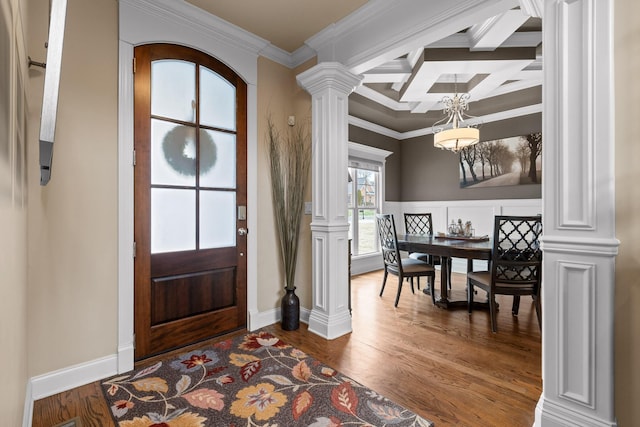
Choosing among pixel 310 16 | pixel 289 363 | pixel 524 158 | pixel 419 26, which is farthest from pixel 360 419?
pixel 524 158

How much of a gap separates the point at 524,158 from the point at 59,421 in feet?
19.1

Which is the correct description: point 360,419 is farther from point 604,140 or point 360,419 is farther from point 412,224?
point 412,224

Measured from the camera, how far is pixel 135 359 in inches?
86.4

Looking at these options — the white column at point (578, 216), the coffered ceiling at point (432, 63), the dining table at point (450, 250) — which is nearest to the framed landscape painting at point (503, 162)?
the coffered ceiling at point (432, 63)

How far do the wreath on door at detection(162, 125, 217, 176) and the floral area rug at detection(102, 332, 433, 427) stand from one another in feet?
4.82

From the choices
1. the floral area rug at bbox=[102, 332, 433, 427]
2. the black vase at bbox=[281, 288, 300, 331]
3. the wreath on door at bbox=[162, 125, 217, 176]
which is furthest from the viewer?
the black vase at bbox=[281, 288, 300, 331]

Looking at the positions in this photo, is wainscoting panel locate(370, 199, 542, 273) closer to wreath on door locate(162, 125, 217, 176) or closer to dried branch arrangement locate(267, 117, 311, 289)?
dried branch arrangement locate(267, 117, 311, 289)

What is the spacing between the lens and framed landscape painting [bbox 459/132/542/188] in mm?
4566

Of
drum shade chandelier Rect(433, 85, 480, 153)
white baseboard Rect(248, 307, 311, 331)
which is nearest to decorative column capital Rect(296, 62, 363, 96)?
drum shade chandelier Rect(433, 85, 480, 153)

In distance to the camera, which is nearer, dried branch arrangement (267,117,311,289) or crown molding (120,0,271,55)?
crown molding (120,0,271,55)

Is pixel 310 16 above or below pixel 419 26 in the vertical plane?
above

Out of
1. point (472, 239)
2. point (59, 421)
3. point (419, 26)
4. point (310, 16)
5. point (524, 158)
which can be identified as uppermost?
point (310, 16)

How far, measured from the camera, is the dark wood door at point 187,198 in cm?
222

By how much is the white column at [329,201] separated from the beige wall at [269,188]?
0.72 feet
